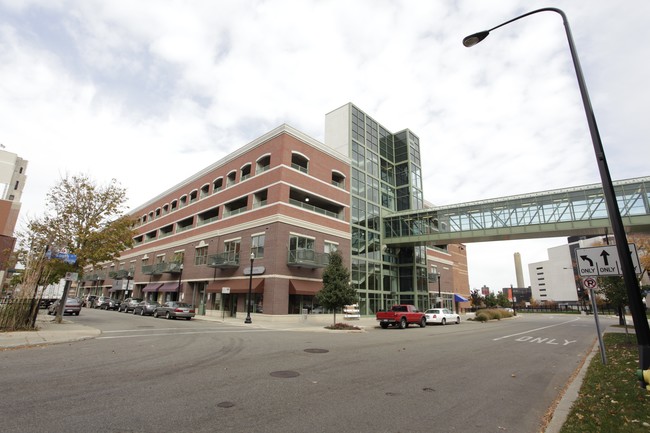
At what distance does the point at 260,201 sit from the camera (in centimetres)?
3366

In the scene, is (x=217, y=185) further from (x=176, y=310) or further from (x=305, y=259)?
(x=305, y=259)

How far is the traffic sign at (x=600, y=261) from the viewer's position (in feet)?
29.8

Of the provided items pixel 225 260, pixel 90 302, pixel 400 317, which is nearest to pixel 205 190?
pixel 225 260

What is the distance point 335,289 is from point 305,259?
5324mm

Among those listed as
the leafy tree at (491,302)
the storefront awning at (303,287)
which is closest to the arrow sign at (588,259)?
the storefront awning at (303,287)

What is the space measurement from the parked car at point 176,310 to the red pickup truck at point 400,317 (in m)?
15.8

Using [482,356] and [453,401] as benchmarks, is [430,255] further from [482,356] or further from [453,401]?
[453,401]

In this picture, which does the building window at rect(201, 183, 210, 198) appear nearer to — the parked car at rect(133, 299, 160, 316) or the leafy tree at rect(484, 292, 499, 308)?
the parked car at rect(133, 299, 160, 316)

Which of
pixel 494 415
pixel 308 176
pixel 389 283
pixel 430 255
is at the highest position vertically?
pixel 308 176

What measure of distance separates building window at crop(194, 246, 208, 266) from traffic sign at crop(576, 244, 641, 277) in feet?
113

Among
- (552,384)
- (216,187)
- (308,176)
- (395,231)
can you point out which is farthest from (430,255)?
(552,384)

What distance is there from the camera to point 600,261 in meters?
9.34

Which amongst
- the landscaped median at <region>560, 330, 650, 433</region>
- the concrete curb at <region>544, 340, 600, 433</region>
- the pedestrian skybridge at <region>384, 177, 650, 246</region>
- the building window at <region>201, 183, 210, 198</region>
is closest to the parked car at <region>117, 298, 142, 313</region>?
the building window at <region>201, 183, 210, 198</region>

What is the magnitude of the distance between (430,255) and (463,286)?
14.8m
